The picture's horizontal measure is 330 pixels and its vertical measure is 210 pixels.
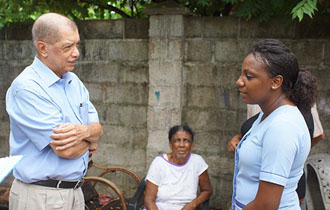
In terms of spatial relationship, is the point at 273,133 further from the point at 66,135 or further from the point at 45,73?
the point at 45,73

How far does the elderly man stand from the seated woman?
135 centimetres

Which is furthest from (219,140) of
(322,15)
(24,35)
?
(24,35)

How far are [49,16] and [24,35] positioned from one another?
276cm

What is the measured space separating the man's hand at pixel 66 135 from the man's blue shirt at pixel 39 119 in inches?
1.6

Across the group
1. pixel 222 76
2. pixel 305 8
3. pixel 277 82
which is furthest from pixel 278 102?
pixel 222 76

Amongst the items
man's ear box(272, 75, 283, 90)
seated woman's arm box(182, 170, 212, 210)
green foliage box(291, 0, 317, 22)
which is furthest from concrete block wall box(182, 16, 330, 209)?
man's ear box(272, 75, 283, 90)

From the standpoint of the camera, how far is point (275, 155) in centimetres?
159

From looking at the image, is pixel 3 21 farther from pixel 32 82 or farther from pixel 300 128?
pixel 300 128

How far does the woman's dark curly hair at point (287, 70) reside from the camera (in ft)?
5.55

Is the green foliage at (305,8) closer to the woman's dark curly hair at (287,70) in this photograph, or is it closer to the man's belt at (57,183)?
the woman's dark curly hair at (287,70)

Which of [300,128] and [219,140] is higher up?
[300,128]

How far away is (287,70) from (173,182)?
7.05 feet

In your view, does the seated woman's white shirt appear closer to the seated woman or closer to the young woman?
the seated woman

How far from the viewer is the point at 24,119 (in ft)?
6.81
